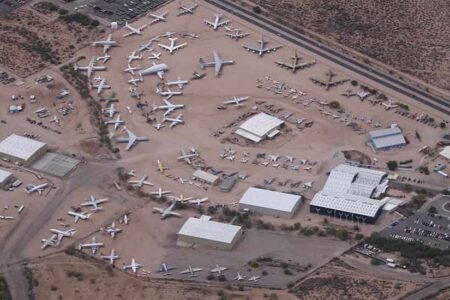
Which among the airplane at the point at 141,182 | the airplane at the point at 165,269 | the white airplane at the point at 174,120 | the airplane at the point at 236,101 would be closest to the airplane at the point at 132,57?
the white airplane at the point at 174,120

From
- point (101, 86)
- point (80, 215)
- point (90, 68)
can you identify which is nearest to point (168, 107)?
point (101, 86)

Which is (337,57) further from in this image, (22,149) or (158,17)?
(22,149)

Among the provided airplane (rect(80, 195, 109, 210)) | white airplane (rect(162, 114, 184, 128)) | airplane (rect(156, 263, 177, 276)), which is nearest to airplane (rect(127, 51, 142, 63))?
white airplane (rect(162, 114, 184, 128))

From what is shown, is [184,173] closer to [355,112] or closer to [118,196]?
[118,196]

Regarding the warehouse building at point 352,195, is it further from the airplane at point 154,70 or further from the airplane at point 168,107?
the airplane at point 154,70

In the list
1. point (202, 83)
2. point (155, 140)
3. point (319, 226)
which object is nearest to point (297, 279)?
point (319, 226)
